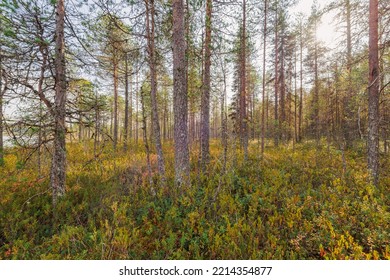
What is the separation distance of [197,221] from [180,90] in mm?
3549

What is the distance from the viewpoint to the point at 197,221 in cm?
398

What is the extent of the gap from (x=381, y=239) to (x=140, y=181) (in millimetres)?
6563

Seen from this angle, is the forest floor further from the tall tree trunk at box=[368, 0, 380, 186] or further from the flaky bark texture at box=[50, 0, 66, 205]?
the tall tree trunk at box=[368, 0, 380, 186]

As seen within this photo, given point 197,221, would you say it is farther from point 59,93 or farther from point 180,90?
point 59,93

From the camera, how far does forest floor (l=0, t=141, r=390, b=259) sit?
10.4 feet

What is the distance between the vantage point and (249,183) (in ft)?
20.2

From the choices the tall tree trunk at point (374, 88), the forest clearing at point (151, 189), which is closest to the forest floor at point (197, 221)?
the forest clearing at point (151, 189)

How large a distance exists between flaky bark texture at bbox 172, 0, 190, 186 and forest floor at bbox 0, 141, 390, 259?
0.85 meters

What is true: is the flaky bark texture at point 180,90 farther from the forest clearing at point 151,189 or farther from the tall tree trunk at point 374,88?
the tall tree trunk at point 374,88

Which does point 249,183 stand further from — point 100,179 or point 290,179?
point 100,179

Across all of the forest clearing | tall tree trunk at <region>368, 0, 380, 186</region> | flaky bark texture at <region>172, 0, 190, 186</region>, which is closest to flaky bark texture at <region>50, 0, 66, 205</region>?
the forest clearing

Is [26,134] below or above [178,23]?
below
